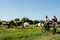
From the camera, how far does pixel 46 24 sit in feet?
71.7

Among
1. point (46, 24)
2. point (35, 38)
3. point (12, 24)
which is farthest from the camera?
point (12, 24)

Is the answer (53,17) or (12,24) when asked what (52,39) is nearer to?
(53,17)

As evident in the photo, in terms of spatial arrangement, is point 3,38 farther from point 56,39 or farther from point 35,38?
point 56,39

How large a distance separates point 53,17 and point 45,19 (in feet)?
4.45

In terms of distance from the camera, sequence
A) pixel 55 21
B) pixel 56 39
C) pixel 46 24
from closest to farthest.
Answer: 1. pixel 56 39
2. pixel 55 21
3. pixel 46 24

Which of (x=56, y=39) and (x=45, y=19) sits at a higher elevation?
(x=45, y=19)

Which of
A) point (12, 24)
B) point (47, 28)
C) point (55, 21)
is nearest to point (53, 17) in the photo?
point (55, 21)

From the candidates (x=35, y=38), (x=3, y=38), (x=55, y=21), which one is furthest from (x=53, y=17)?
(x=3, y=38)

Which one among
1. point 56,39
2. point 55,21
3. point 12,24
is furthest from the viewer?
point 12,24

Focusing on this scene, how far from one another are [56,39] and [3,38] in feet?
14.3

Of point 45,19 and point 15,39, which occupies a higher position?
point 45,19

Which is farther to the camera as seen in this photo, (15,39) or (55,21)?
(55,21)

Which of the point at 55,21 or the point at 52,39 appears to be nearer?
the point at 52,39

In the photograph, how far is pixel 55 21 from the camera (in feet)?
67.0
